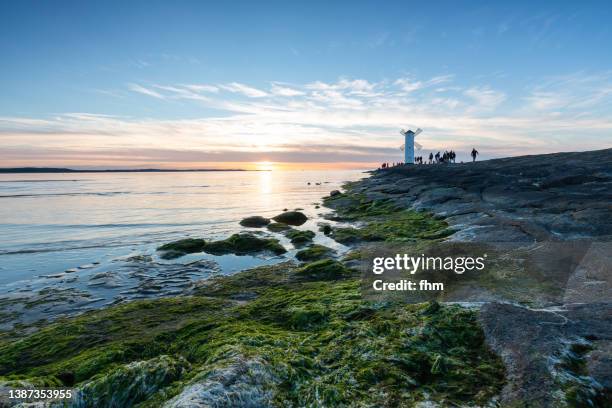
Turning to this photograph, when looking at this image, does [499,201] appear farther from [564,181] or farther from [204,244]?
[204,244]

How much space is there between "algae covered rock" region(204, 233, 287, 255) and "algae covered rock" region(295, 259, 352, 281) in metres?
4.33

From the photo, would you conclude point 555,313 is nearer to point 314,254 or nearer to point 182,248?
point 314,254

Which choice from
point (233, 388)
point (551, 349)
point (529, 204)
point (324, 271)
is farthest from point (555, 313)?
point (529, 204)

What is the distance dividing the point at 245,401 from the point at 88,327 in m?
6.06

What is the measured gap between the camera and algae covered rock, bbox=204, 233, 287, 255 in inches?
693

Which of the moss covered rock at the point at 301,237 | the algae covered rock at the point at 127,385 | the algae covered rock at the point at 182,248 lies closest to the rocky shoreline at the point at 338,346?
the algae covered rock at the point at 127,385

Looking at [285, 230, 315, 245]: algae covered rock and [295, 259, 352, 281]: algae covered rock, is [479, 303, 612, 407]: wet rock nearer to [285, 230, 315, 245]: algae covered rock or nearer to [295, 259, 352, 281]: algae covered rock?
[295, 259, 352, 281]: algae covered rock

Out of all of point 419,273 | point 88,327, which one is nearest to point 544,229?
point 419,273

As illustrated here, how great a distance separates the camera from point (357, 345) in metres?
6.21

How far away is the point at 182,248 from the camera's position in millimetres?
17984

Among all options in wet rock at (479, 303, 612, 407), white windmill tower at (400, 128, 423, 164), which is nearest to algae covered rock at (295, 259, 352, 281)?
wet rock at (479, 303, 612, 407)

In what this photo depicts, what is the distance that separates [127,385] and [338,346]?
11.3 ft

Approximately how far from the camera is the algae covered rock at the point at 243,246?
17.6 m

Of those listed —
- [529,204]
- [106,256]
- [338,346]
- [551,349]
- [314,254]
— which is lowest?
[106,256]
